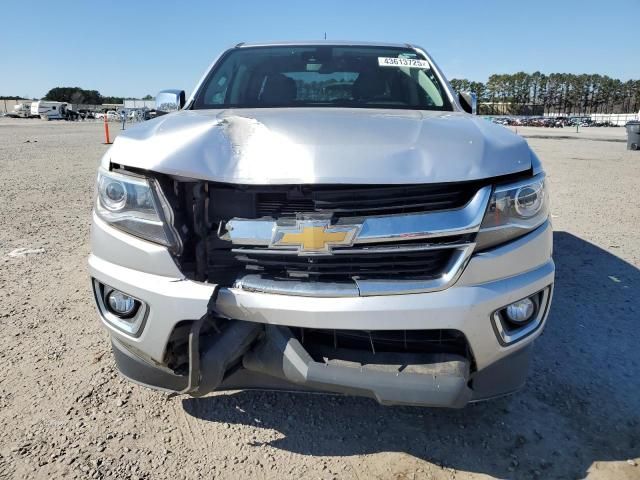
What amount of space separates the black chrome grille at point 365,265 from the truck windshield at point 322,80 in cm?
151

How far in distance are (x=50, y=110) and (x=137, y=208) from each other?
257ft

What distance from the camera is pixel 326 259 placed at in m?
1.90

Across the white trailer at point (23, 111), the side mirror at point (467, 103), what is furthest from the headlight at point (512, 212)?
the white trailer at point (23, 111)

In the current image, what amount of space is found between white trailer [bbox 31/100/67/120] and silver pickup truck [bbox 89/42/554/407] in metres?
77.4

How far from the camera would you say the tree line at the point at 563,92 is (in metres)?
136

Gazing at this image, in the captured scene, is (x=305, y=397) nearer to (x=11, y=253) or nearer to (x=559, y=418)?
(x=559, y=418)

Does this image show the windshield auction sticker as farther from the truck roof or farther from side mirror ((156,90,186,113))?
side mirror ((156,90,186,113))

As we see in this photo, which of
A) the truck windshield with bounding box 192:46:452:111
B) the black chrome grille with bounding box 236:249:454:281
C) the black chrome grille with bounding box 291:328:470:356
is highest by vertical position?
the truck windshield with bounding box 192:46:452:111

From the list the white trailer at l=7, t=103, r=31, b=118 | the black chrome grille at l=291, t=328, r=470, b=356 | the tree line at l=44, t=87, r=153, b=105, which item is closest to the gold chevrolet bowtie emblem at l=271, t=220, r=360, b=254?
the black chrome grille at l=291, t=328, r=470, b=356

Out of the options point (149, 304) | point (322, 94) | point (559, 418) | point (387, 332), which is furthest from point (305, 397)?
point (322, 94)

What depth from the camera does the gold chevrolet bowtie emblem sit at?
183 centimetres

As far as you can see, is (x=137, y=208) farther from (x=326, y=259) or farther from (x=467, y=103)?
(x=467, y=103)

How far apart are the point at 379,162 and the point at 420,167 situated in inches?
6.0

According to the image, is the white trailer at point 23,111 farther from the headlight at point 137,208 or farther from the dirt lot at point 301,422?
the headlight at point 137,208
